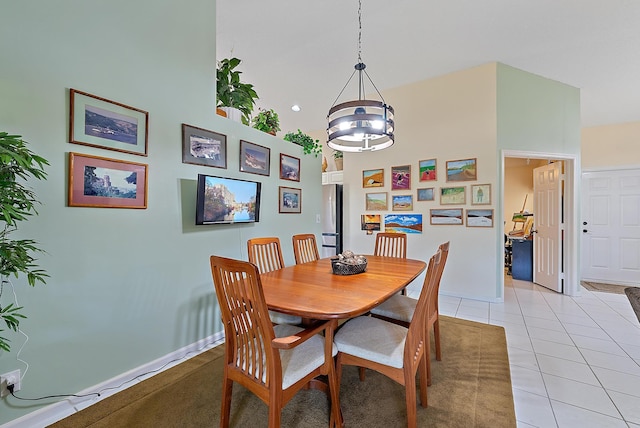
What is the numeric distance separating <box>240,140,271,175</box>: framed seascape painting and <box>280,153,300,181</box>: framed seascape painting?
0.74 feet

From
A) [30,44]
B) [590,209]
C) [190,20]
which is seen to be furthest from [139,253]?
[590,209]

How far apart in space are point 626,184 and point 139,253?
7291mm

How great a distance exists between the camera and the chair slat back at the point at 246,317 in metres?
1.22

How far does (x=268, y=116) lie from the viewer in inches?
130

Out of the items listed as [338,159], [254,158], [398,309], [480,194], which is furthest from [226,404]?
[338,159]

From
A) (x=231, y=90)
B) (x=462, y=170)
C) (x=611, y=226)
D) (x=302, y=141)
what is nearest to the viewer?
(x=231, y=90)

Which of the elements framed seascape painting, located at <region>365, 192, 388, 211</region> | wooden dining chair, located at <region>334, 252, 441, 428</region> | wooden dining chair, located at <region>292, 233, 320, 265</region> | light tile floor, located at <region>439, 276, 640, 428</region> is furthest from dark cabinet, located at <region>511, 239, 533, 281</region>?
wooden dining chair, located at <region>334, 252, 441, 428</region>

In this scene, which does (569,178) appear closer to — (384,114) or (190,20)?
(384,114)

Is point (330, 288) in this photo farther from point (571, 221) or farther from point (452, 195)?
point (571, 221)

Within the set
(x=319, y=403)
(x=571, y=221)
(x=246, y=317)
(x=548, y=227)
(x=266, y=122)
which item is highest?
(x=266, y=122)

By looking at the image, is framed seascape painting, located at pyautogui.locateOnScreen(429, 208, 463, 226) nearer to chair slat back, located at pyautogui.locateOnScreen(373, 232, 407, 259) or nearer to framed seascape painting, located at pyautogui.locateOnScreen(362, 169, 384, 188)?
framed seascape painting, located at pyautogui.locateOnScreen(362, 169, 384, 188)

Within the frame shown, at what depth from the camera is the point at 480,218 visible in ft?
12.3

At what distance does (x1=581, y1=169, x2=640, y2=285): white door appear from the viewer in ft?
15.6

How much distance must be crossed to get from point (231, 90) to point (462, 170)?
3.19m
